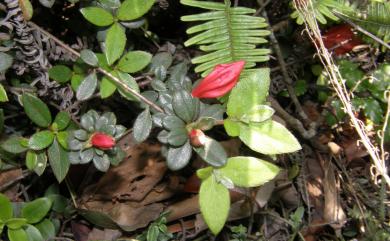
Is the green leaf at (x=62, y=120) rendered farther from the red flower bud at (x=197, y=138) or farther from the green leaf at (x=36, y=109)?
the red flower bud at (x=197, y=138)

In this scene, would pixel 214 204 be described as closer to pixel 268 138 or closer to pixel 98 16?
pixel 268 138

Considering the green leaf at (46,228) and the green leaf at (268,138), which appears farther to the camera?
the green leaf at (46,228)

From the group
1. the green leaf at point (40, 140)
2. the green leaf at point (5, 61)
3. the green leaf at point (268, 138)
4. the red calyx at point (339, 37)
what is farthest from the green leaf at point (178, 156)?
the red calyx at point (339, 37)

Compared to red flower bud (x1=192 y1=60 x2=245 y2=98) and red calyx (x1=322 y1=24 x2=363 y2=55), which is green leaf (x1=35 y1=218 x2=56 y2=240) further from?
red calyx (x1=322 y1=24 x2=363 y2=55)

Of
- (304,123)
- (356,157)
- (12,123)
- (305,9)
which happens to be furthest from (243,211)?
(12,123)

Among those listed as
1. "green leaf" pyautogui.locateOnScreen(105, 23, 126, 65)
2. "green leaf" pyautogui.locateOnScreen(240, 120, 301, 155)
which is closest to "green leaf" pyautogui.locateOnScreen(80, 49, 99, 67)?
"green leaf" pyautogui.locateOnScreen(105, 23, 126, 65)

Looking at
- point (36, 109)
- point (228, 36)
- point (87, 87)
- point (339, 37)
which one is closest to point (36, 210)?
point (36, 109)

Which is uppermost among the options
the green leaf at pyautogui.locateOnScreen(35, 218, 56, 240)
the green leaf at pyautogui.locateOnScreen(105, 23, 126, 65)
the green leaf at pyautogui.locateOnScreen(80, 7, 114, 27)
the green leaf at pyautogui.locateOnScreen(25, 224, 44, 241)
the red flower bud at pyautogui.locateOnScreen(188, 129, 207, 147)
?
the green leaf at pyautogui.locateOnScreen(80, 7, 114, 27)
